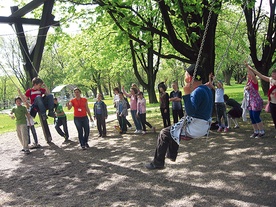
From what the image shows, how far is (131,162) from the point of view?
707cm

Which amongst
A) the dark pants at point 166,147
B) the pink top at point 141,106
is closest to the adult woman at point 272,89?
the dark pants at point 166,147

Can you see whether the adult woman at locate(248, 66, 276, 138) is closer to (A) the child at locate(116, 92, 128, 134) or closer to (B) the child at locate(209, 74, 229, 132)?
(B) the child at locate(209, 74, 229, 132)

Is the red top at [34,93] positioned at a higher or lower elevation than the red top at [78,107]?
higher

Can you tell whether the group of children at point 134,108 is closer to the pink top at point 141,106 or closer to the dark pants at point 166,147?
Result: the pink top at point 141,106

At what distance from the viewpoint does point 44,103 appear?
896cm

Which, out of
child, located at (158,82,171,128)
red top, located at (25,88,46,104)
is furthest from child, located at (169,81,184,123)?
red top, located at (25,88,46,104)

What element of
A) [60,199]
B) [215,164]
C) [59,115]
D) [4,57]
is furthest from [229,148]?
[4,57]

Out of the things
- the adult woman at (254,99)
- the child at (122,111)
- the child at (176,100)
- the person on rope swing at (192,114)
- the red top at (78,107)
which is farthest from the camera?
the child at (122,111)

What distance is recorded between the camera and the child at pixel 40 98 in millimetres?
8789

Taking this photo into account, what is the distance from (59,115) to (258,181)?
7588mm

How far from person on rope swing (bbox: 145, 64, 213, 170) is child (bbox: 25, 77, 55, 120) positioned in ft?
17.5

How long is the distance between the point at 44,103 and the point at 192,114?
5.92m

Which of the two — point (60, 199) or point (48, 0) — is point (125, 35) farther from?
point (60, 199)

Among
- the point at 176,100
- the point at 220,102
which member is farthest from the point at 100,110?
the point at 220,102
